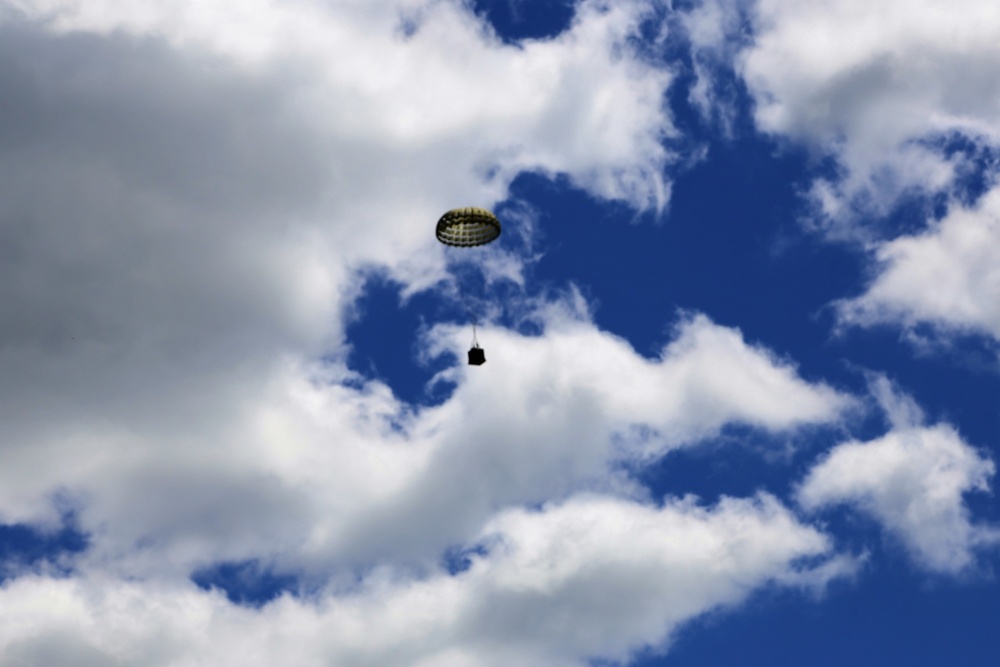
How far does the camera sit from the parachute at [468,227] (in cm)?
13200

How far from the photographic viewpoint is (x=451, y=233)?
13662 centimetres

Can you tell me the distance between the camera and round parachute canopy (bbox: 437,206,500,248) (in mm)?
132000

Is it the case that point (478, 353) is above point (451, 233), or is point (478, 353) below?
below

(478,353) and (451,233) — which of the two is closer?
(478,353)

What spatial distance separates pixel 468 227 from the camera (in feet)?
449

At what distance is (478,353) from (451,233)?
60.8ft

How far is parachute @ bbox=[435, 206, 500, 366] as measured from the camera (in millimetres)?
132000

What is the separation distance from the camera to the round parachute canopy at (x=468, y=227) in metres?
132

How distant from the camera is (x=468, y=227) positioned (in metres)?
137

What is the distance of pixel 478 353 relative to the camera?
12512cm
